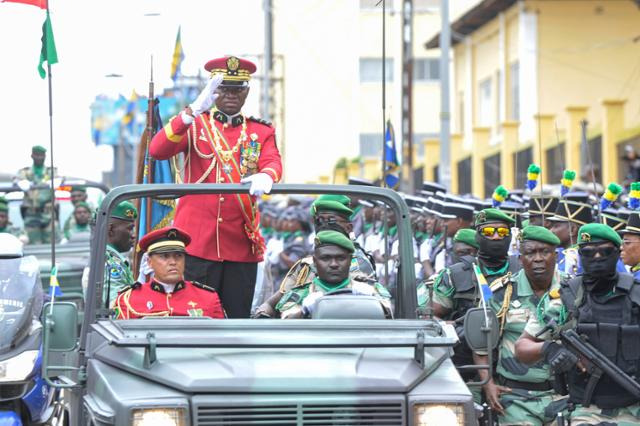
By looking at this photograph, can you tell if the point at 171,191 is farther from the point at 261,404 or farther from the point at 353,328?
the point at 261,404

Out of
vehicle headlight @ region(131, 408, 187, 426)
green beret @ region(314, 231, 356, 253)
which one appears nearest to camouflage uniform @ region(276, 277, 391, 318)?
green beret @ region(314, 231, 356, 253)

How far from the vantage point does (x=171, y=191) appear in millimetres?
7566

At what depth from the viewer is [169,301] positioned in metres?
8.32

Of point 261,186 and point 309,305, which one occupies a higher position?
point 261,186

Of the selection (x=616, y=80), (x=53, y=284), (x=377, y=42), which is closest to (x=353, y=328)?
(x=53, y=284)

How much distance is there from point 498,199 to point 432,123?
167ft

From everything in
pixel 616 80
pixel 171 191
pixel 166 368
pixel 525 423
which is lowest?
pixel 525 423

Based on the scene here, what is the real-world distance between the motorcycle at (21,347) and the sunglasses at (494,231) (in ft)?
9.71

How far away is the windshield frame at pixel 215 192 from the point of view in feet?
24.2

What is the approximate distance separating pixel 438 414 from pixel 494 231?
4028 millimetres

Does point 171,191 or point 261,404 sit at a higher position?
point 171,191

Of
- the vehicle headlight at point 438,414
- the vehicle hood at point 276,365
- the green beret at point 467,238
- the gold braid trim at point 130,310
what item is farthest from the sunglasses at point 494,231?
the vehicle headlight at point 438,414

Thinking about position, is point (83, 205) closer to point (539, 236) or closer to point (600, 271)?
point (539, 236)

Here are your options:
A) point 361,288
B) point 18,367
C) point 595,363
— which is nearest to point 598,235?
point 595,363
